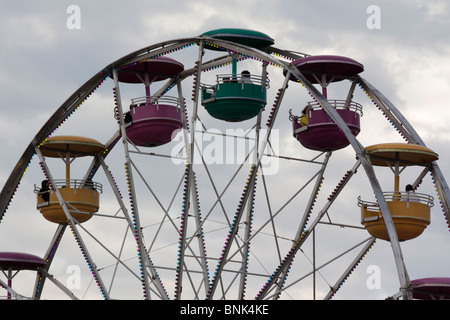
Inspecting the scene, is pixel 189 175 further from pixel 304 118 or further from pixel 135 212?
pixel 304 118

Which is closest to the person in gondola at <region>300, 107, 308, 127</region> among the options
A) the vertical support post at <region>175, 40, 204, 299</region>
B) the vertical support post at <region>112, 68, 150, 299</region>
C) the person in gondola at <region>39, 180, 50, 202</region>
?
the vertical support post at <region>175, 40, 204, 299</region>

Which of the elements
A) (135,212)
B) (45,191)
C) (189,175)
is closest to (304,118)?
(189,175)

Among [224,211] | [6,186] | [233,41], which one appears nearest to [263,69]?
[233,41]

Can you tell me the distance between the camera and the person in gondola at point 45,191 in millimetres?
66500

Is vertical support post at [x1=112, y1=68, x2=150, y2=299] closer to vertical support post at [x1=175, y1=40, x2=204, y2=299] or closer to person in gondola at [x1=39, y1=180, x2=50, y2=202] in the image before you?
vertical support post at [x1=175, y1=40, x2=204, y2=299]

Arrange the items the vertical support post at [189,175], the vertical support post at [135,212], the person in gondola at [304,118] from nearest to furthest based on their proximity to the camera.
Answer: the vertical support post at [189,175] → the person in gondola at [304,118] → the vertical support post at [135,212]

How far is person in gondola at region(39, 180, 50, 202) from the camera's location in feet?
218

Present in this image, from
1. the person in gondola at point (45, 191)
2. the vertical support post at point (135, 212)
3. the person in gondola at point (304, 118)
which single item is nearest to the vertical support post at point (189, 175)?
the vertical support post at point (135, 212)

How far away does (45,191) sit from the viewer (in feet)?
218

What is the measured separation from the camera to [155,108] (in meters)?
62.9

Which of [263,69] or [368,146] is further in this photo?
[263,69]

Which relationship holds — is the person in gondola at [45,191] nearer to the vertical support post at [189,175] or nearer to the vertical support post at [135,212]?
the vertical support post at [135,212]
